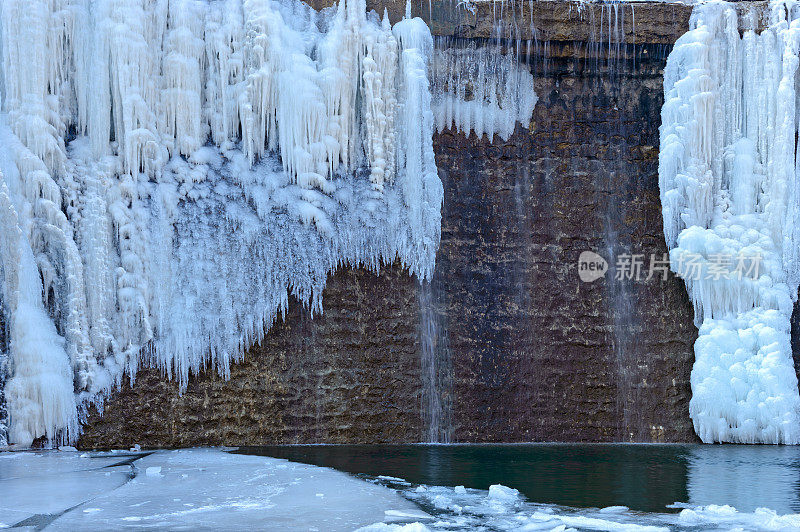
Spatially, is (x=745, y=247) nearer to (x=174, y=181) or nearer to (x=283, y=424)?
(x=283, y=424)

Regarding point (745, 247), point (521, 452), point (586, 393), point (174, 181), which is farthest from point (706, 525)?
point (174, 181)

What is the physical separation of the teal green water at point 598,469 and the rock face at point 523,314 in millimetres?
371

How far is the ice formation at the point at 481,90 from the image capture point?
303 inches

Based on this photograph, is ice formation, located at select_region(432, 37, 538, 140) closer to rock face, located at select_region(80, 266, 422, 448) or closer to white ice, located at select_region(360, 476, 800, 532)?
rock face, located at select_region(80, 266, 422, 448)

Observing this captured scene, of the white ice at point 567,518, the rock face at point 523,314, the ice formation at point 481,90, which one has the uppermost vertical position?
the ice formation at point 481,90

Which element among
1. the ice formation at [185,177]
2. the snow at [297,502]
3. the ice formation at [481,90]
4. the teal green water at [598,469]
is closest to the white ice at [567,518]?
the snow at [297,502]

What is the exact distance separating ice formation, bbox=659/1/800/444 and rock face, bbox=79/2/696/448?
0.23 meters

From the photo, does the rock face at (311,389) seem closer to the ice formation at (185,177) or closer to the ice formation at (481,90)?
the ice formation at (185,177)

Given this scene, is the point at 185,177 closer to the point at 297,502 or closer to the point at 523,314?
the point at 523,314

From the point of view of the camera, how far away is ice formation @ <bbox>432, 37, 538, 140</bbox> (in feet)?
25.2

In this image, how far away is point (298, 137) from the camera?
283 inches

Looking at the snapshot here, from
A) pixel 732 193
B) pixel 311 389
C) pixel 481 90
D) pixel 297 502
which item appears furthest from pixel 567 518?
pixel 481 90

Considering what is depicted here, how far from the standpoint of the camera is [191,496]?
4.20 meters

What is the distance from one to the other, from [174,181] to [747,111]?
5.01 metres
